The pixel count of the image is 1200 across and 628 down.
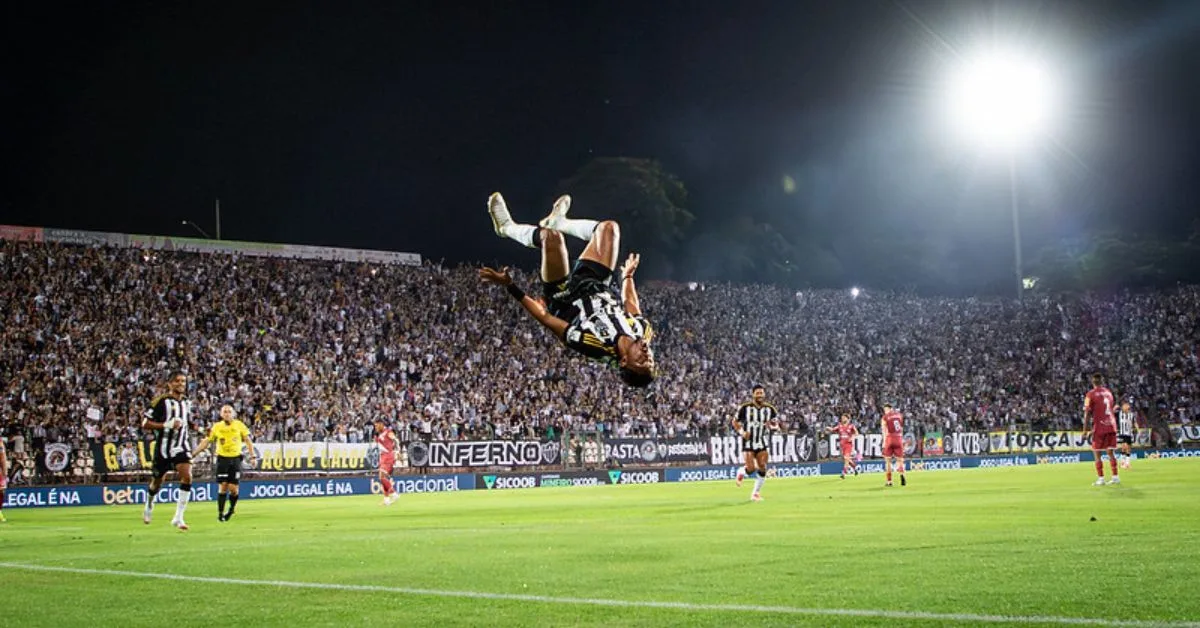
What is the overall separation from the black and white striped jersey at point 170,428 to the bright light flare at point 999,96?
49.3 meters

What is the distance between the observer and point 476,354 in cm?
4659

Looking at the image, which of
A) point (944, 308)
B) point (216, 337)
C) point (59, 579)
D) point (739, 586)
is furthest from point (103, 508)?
point (944, 308)

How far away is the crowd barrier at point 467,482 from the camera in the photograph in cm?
3306

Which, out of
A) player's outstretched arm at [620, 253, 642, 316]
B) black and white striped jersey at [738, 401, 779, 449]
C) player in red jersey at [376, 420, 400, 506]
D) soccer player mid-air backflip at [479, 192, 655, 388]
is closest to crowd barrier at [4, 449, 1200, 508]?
player in red jersey at [376, 420, 400, 506]

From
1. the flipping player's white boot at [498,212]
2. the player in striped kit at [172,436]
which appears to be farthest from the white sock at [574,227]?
the player in striped kit at [172,436]

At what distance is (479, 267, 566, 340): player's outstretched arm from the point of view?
11.2 metres

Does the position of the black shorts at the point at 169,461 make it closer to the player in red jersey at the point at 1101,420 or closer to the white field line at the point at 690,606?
the white field line at the point at 690,606

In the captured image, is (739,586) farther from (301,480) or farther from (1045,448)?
(1045,448)

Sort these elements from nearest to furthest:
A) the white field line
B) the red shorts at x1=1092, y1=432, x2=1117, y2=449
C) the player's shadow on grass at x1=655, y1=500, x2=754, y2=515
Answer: the white field line < the player's shadow on grass at x1=655, y1=500, x2=754, y2=515 < the red shorts at x1=1092, y1=432, x2=1117, y2=449

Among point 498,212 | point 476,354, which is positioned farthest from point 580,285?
point 476,354

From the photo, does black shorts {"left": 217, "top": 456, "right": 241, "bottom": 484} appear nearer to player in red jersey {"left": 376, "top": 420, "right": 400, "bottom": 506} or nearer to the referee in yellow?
the referee in yellow

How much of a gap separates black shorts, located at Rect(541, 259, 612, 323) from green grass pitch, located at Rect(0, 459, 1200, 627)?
8.44 feet

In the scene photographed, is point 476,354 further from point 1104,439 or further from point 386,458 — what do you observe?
point 1104,439

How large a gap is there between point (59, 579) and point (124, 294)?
30152 mm
